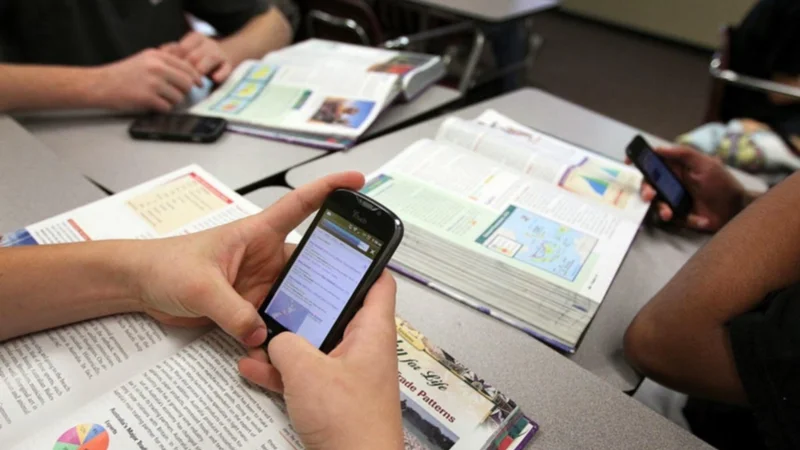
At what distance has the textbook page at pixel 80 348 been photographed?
0.52 metres

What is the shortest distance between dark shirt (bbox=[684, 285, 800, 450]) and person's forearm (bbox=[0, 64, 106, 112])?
3.71 feet

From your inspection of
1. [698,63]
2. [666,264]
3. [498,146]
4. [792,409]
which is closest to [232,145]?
[498,146]

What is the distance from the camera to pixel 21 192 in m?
0.83

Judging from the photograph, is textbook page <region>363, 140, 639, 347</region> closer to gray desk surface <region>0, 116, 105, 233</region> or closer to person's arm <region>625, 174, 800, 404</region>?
person's arm <region>625, 174, 800, 404</region>

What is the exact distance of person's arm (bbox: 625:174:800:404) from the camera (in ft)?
2.08

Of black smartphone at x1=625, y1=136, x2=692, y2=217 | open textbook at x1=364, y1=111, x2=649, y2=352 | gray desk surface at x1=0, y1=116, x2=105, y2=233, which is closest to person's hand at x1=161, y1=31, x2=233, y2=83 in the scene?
gray desk surface at x1=0, y1=116, x2=105, y2=233

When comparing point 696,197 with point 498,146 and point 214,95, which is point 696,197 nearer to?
point 498,146

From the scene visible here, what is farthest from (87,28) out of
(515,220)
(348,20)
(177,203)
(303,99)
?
(515,220)

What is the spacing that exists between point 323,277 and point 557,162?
0.59 m

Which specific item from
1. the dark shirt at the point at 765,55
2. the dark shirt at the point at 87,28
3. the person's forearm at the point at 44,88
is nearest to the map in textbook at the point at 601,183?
the person's forearm at the point at 44,88

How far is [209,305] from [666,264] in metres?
0.69

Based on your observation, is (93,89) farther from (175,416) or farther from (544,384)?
(544,384)

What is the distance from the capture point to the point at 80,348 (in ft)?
1.88

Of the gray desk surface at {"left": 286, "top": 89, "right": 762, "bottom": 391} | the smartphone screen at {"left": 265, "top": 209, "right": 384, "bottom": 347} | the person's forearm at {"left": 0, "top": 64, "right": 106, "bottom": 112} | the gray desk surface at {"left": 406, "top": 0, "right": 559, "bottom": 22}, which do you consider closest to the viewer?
the smartphone screen at {"left": 265, "top": 209, "right": 384, "bottom": 347}
